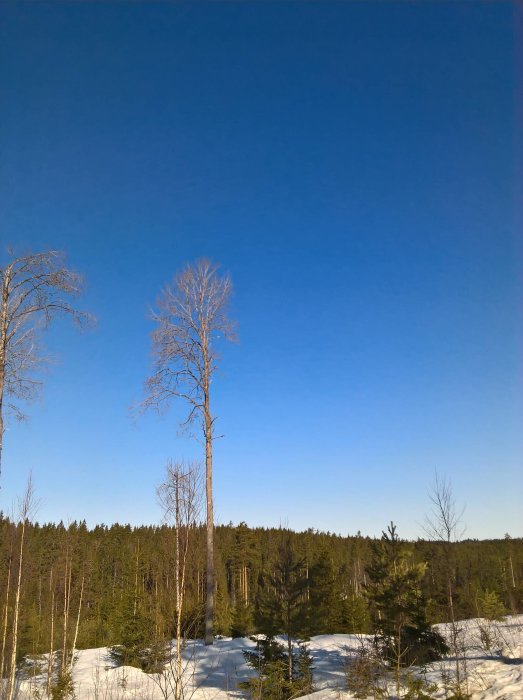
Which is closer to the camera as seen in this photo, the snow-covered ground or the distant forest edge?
the snow-covered ground

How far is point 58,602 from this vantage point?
20.4 metres

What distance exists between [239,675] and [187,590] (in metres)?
4.07

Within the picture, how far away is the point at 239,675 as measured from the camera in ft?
38.4

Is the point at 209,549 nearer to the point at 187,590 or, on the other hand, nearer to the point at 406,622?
the point at 187,590

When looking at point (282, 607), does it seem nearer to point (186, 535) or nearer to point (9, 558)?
point (186, 535)

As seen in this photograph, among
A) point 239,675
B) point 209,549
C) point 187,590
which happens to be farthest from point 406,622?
point 187,590

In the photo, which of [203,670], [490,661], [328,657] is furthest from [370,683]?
[328,657]

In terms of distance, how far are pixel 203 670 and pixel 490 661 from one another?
674cm

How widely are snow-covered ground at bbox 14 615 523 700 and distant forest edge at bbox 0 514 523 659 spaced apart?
0.91m

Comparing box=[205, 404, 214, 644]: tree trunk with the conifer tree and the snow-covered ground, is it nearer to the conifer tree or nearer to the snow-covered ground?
the snow-covered ground

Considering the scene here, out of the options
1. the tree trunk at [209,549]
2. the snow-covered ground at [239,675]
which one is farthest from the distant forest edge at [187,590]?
the snow-covered ground at [239,675]

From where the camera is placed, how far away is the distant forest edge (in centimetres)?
1113

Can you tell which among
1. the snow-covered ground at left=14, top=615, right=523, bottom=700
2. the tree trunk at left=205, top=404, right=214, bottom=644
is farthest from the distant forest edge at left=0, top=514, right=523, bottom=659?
the snow-covered ground at left=14, top=615, right=523, bottom=700

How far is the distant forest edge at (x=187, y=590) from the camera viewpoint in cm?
1113
